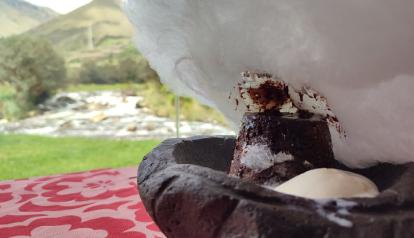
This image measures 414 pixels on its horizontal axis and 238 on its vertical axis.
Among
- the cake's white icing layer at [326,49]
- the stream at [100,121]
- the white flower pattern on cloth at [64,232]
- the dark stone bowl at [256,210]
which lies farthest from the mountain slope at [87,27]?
the dark stone bowl at [256,210]

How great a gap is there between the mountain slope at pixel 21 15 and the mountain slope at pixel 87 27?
68mm

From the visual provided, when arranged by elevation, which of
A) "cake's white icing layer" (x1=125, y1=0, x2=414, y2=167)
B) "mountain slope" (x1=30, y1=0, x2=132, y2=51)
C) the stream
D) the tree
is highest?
"mountain slope" (x1=30, y1=0, x2=132, y2=51)

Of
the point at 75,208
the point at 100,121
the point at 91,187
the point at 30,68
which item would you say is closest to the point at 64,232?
the point at 75,208

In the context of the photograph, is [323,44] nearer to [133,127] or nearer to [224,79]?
[224,79]

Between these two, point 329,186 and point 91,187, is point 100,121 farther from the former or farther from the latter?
point 329,186

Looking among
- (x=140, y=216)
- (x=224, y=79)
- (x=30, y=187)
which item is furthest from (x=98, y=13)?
(x=224, y=79)

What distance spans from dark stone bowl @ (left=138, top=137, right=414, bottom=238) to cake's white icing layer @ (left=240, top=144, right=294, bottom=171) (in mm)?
105

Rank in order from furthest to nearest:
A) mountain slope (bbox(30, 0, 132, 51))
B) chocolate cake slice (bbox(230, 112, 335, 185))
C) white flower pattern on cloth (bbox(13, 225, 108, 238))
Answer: mountain slope (bbox(30, 0, 132, 51)), white flower pattern on cloth (bbox(13, 225, 108, 238)), chocolate cake slice (bbox(230, 112, 335, 185))

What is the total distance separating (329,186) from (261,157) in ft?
0.34

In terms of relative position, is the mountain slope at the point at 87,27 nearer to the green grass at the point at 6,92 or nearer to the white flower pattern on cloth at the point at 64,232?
the green grass at the point at 6,92

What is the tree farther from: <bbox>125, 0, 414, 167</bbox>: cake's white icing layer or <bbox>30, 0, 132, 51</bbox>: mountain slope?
<bbox>125, 0, 414, 167</bbox>: cake's white icing layer

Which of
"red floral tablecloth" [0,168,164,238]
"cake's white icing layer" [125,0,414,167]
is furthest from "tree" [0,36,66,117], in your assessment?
"cake's white icing layer" [125,0,414,167]

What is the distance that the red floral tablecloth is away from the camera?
0.81 meters

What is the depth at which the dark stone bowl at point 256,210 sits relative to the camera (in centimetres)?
34
